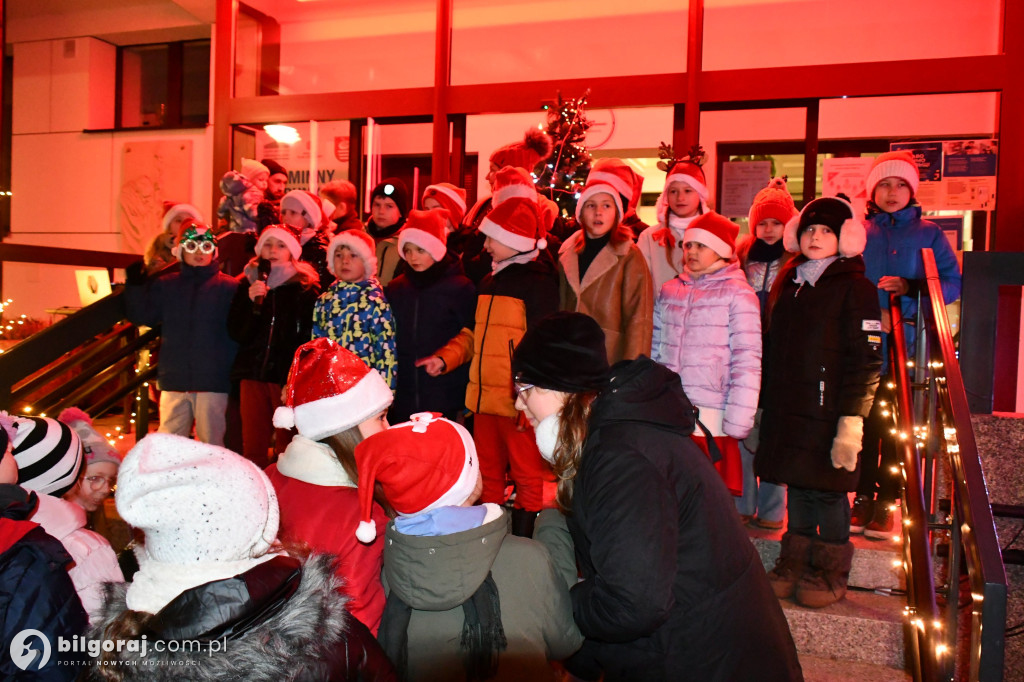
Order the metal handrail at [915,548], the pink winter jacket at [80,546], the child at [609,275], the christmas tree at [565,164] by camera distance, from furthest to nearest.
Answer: the christmas tree at [565,164] < the child at [609,275] < the metal handrail at [915,548] < the pink winter jacket at [80,546]

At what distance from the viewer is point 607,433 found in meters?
2.06

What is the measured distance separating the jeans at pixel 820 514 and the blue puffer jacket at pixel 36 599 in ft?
9.45

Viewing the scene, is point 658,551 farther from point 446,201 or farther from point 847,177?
point 847,177

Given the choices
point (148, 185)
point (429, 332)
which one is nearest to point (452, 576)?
point (429, 332)

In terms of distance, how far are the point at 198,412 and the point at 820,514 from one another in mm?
3658

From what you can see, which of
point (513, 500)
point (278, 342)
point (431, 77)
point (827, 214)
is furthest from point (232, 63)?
point (827, 214)

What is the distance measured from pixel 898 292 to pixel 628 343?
4.80ft

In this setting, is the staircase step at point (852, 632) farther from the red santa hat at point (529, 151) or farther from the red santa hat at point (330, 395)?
the red santa hat at point (529, 151)

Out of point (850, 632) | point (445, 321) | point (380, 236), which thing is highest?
point (380, 236)

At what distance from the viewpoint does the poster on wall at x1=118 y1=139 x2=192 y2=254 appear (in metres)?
9.67

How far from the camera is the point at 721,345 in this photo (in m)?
3.87

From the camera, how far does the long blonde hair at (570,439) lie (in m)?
2.22

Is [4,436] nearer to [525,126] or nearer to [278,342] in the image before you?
[278,342]

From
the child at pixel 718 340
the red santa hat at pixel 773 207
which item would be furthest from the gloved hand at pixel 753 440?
the red santa hat at pixel 773 207
